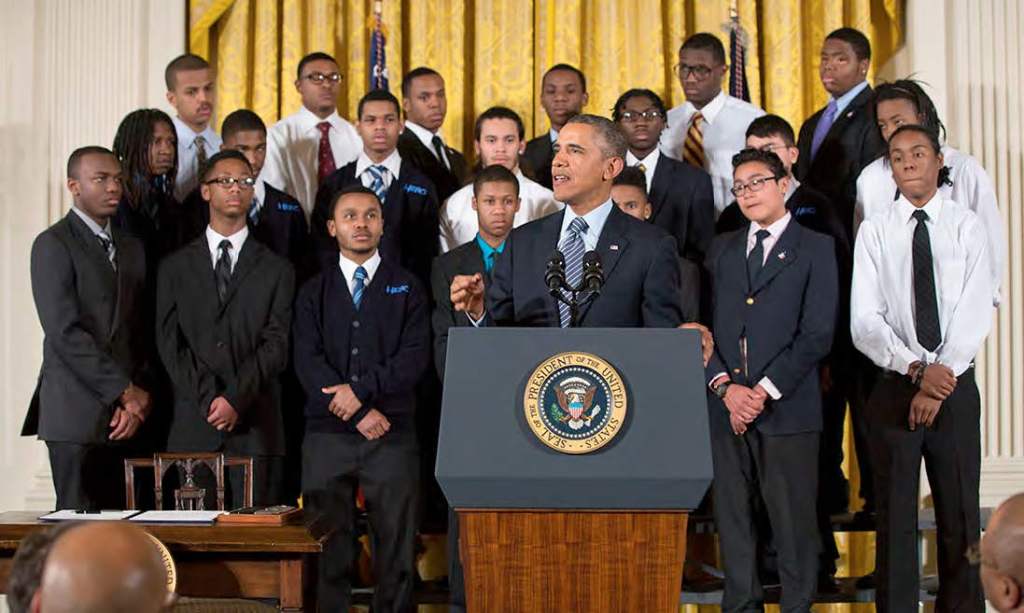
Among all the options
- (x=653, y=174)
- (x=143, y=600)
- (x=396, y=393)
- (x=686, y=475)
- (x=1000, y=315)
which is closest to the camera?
(x=143, y=600)

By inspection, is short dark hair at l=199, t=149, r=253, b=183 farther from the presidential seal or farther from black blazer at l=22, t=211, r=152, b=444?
the presidential seal

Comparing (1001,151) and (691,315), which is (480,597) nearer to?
(691,315)

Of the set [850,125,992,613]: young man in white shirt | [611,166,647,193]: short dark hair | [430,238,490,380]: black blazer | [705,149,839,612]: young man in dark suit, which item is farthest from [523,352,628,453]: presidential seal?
[611,166,647,193]: short dark hair

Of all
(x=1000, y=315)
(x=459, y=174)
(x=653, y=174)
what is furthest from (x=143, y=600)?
(x=1000, y=315)

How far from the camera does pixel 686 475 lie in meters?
3.25

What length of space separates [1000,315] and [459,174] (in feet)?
8.58

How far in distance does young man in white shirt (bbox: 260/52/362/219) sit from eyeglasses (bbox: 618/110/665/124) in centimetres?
136

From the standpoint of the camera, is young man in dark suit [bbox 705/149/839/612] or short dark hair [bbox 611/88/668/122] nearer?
young man in dark suit [bbox 705/149/839/612]

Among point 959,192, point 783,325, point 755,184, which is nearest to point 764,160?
point 755,184

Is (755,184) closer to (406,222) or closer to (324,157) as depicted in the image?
(406,222)

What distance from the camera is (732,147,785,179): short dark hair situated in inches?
210

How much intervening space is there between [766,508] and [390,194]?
205cm

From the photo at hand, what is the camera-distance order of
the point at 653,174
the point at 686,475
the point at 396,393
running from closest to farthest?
the point at 686,475 → the point at 396,393 → the point at 653,174

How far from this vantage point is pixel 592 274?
3.48 m
